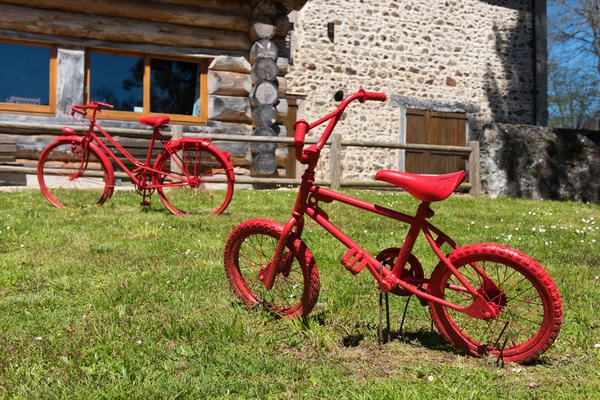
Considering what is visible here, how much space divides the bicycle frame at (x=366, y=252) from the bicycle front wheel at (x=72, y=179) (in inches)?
182

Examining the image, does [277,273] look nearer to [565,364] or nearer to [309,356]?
[309,356]

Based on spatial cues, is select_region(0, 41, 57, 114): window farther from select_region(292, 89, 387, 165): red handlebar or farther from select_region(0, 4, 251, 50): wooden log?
select_region(292, 89, 387, 165): red handlebar

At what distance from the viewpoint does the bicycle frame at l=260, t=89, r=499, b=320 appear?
104 inches

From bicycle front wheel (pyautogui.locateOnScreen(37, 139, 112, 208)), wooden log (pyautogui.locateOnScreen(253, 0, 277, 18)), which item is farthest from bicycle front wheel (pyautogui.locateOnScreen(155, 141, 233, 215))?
wooden log (pyautogui.locateOnScreen(253, 0, 277, 18))

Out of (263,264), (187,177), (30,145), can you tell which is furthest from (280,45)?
(263,264)

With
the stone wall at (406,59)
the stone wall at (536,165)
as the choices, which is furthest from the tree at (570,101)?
the stone wall at (536,165)

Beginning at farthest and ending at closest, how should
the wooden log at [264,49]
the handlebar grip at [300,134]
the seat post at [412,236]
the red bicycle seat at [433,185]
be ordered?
the wooden log at [264,49] < the handlebar grip at [300,134] < the seat post at [412,236] < the red bicycle seat at [433,185]

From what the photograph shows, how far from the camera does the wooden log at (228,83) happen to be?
10.4m

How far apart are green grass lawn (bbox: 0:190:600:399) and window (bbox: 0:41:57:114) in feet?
16.8

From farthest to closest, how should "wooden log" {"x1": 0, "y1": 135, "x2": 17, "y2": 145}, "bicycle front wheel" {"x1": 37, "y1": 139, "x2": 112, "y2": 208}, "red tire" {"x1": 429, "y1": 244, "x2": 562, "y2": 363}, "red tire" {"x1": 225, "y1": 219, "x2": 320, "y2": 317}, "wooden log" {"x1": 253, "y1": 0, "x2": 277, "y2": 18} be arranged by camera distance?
1. "wooden log" {"x1": 253, "y1": 0, "x2": 277, "y2": 18}
2. "wooden log" {"x1": 0, "y1": 135, "x2": 17, "y2": 145}
3. "bicycle front wheel" {"x1": 37, "y1": 139, "x2": 112, "y2": 208}
4. "red tire" {"x1": 225, "y1": 219, "x2": 320, "y2": 317}
5. "red tire" {"x1": 429, "y1": 244, "x2": 562, "y2": 363}

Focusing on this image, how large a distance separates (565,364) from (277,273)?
1.46 meters

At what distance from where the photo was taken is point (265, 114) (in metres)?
10.4

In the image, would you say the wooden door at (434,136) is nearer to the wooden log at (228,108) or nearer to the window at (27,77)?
the wooden log at (228,108)

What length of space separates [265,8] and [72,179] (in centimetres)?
474
